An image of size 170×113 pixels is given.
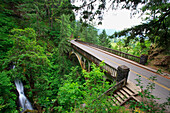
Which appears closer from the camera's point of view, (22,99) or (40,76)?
(22,99)

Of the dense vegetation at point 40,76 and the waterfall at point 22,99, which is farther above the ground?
the dense vegetation at point 40,76

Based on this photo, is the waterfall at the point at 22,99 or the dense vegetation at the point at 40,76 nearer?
the dense vegetation at the point at 40,76

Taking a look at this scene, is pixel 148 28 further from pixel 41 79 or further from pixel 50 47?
pixel 50 47

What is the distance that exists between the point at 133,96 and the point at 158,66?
6.93 meters

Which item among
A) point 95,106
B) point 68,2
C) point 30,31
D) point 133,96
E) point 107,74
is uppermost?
point 68,2

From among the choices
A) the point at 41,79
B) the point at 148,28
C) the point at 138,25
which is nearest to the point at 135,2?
the point at 138,25

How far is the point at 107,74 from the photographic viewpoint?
742 centimetres

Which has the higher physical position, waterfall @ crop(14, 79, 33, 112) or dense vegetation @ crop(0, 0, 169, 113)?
dense vegetation @ crop(0, 0, 169, 113)

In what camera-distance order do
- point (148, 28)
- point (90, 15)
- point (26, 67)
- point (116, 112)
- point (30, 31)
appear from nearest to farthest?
point (116, 112)
point (148, 28)
point (90, 15)
point (26, 67)
point (30, 31)

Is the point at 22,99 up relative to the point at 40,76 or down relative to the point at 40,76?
down

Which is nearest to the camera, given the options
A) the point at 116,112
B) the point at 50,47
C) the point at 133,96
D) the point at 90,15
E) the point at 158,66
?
the point at 116,112

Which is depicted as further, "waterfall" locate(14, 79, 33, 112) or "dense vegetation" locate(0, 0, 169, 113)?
"waterfall" locate(14, 79, 33, 112)

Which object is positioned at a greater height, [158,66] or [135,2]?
[135,2]

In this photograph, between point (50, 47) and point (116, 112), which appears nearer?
point (116, 112)
